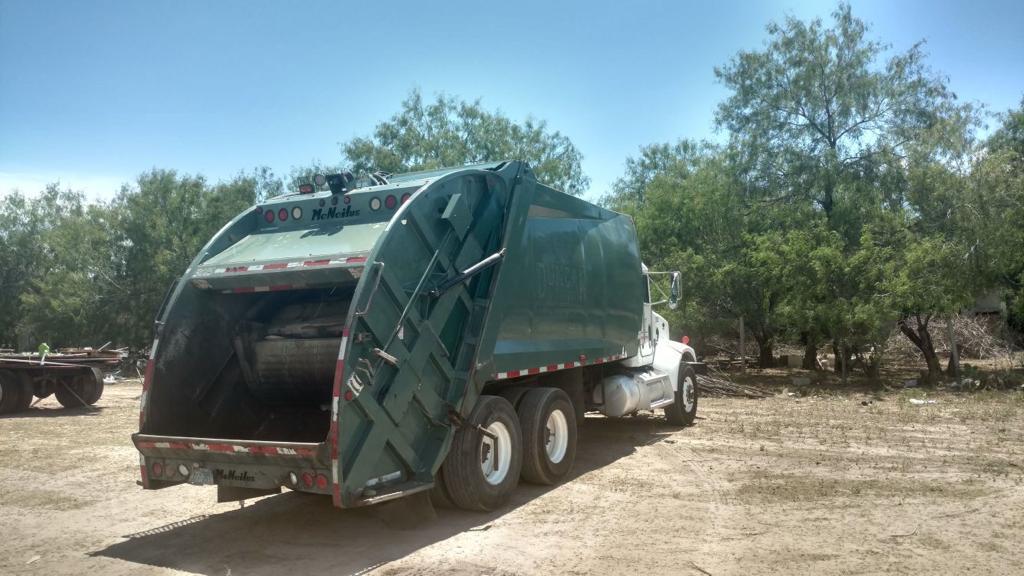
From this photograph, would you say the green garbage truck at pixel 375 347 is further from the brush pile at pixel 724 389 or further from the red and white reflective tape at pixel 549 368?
the brush pile at pixel 724 389

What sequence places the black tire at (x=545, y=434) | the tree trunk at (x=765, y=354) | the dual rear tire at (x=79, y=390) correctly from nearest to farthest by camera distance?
1. the black tire at (x=545, y=434)
2. the dual rear tire at (x=79, y=390)
3. the tree trunk at (x=765, y=354)

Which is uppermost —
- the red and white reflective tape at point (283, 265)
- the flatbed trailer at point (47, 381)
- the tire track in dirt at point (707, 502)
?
the red and white reflective tape at point (283, 265)

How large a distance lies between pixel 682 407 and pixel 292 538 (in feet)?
24.2

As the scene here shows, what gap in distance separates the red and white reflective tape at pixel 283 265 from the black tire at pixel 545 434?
2588 millimetres

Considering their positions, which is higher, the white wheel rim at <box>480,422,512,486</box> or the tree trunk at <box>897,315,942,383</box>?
the tree trunk at <box>897,315,942,383</box>

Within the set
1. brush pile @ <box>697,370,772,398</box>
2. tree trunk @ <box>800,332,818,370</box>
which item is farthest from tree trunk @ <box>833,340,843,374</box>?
brush pile @ <box>697,370,772,398</box>

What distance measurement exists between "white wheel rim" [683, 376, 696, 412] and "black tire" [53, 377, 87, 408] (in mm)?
12566

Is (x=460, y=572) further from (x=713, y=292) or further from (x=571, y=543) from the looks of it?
(x=713, y=292)

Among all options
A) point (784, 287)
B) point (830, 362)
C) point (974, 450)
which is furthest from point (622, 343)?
point (830, 362)

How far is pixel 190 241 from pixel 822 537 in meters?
29.6

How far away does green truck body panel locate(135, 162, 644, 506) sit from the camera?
5.95 m

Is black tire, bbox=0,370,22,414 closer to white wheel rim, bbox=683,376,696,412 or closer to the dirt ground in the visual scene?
the dirt ground

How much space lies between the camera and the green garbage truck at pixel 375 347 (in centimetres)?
599

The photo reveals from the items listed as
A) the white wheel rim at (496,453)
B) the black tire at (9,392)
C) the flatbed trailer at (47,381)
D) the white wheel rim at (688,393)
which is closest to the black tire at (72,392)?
the flatbed trailer at (47,381)
